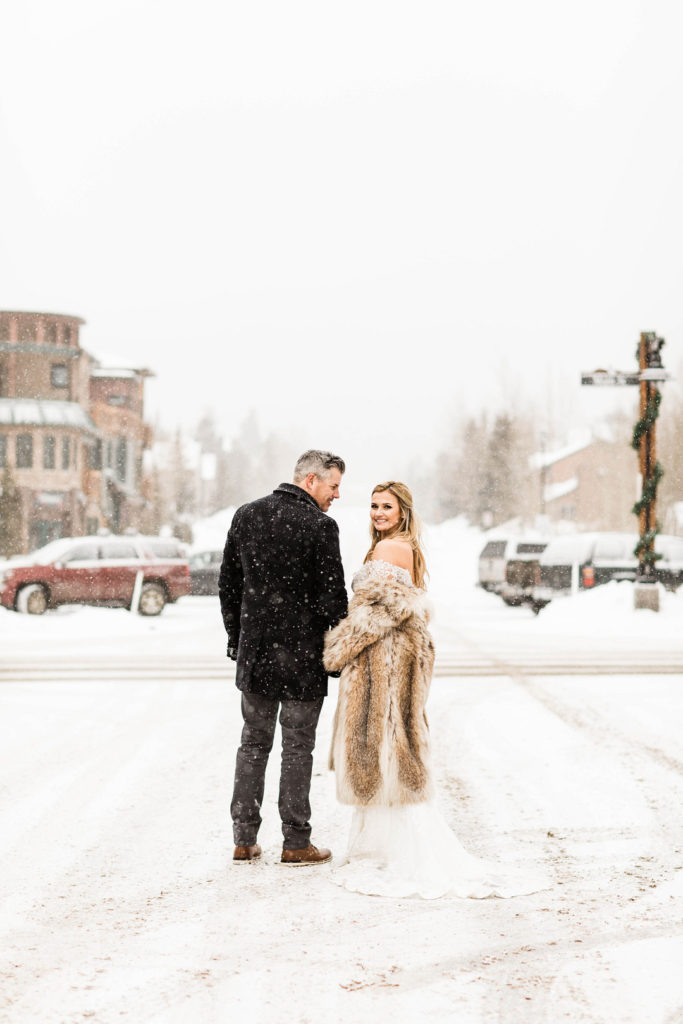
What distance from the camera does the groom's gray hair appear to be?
5.59 meters

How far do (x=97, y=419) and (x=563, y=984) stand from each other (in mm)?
60435

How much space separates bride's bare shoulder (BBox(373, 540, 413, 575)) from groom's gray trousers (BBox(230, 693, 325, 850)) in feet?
2.54

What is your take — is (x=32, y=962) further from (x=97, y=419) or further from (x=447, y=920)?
(x=97, y=419)

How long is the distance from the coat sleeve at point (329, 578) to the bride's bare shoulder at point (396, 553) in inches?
8.0

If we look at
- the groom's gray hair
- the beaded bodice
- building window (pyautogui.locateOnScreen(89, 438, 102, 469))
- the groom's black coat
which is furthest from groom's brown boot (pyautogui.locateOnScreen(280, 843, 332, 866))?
building window (pyautogui.locateOnScreen(89, 438, 102, 469))

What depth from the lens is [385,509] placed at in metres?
5.41

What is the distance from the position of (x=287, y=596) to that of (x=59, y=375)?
54087mm

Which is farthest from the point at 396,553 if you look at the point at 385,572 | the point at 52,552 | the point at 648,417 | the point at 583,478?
the point at 583,478

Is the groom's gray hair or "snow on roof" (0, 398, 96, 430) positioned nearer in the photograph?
the groom's gray hair

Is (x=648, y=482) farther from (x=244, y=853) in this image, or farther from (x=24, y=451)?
(x=24, y=451)

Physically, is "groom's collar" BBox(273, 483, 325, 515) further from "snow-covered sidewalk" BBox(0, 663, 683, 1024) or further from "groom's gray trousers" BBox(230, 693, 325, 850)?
"snow-covered sidewalk" BBox(0, 663, 683, 1024)

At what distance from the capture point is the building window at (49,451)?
183ft

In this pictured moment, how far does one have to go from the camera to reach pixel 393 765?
5246 millimetres

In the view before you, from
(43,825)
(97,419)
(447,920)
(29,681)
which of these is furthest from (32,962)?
(97,419)
